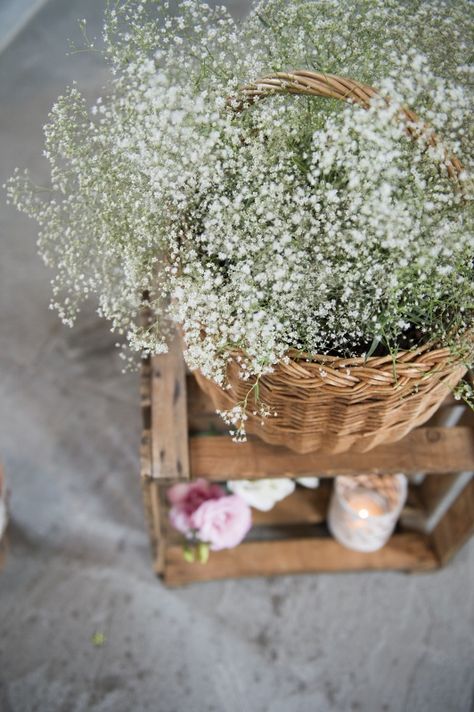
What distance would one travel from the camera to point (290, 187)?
34.8 inches

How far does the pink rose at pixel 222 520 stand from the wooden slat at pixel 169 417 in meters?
0.26

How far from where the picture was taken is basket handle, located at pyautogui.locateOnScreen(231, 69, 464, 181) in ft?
2.65

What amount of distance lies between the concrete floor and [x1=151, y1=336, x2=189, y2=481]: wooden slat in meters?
0.48

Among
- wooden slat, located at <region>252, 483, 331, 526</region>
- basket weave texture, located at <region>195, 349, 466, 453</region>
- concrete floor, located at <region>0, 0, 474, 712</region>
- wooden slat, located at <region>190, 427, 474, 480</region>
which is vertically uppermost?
basket weave texture, located at <region>195, 349, 466, 453</region>

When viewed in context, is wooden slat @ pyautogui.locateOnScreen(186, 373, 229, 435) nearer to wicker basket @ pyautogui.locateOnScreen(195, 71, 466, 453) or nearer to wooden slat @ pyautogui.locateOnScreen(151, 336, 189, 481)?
wooden slat @ pyautogui.locateOnScreen(151, 336, 189, 481)

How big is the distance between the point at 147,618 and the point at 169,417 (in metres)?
0.52

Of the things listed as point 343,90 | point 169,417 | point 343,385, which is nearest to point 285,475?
point 169,417

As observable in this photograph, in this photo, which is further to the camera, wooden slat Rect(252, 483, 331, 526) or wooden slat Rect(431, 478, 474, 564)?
wooden slat Rect(252, 483, 331, 526)

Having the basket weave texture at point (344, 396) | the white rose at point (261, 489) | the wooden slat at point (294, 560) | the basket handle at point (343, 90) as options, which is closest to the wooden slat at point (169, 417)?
the basket weave texture at point (344, 396)

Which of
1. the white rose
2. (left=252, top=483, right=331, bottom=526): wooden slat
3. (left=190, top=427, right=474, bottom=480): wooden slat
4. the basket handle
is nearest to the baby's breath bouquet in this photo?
the basket handle

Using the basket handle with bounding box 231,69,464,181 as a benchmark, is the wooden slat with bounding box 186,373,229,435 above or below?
below

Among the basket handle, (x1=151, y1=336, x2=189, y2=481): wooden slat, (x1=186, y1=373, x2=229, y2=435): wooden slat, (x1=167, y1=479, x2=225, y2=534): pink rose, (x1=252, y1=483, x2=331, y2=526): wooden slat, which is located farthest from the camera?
(x1=252, y1=483, x2=331, y2=526): wooden slat

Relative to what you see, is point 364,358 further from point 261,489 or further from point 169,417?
point 261,489

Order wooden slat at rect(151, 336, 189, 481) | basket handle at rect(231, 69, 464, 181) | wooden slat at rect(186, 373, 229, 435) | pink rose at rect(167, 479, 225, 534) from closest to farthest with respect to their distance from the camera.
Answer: basket handle at rect(231, 69, 464, 181) → wooden slat at rect(151, 336, 189, 481) → wooden slat at rect(186, 373, 229, 435) → pink rose at rect(167, 479, 225, 534)
